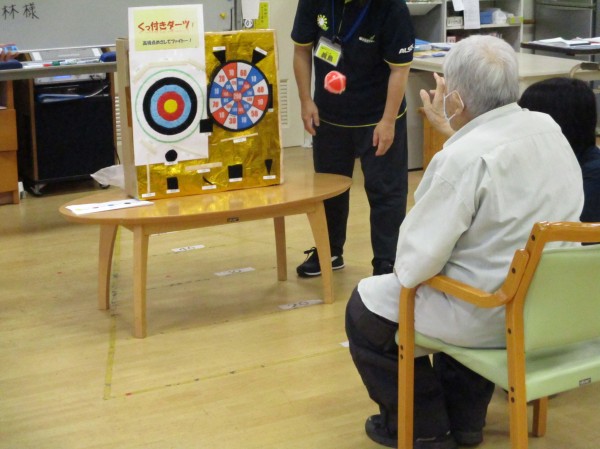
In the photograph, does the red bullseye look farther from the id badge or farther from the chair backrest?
the chair backrest

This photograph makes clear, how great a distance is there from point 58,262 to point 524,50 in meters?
4.28

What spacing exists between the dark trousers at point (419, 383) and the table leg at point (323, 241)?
43.2 inches

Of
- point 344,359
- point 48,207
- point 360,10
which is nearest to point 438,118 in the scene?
point 344,359

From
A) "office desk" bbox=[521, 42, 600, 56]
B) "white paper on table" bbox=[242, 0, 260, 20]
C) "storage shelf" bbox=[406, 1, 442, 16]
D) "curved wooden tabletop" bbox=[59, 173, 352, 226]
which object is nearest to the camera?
"curved wooden tabletop" bbox=[59, 173, 352, 226]

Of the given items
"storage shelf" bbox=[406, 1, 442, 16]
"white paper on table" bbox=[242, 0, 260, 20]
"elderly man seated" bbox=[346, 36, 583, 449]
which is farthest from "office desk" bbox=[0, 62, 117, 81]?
"elderly man seated" bbox=[346, 36, 583, 449]

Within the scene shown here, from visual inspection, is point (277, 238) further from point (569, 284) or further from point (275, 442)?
point (569, 284)

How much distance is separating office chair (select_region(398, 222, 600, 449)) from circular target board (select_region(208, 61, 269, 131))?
1.51 m

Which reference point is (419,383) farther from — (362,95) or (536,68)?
(536,68)

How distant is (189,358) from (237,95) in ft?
3.19

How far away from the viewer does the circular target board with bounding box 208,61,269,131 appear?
3.46 meters

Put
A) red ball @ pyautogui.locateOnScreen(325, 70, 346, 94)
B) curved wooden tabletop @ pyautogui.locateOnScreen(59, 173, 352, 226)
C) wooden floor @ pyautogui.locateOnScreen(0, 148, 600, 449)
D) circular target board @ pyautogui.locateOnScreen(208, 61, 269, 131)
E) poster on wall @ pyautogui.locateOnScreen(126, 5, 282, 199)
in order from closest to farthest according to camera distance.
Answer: wooden floor @ pyautogui.locateOnScreen(0, 148, 600, 449) → curved wooden tabletop @ pyautogui.locateOnScreen(59, 173, 352, 226) → poster on wall @ pyautogui.locateOnScreen(126, 5, 282, 199) → circular target board @ pyautogui.locateOnScreen(208, 61, 269, 131) → red ball @ pyautogui.locateOnScreen(325, 70, 346, 94)

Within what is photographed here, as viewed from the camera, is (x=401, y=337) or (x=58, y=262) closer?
(x=401, y=337)

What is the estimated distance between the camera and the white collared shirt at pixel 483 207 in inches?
82.4

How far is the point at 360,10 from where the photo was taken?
140 inches
